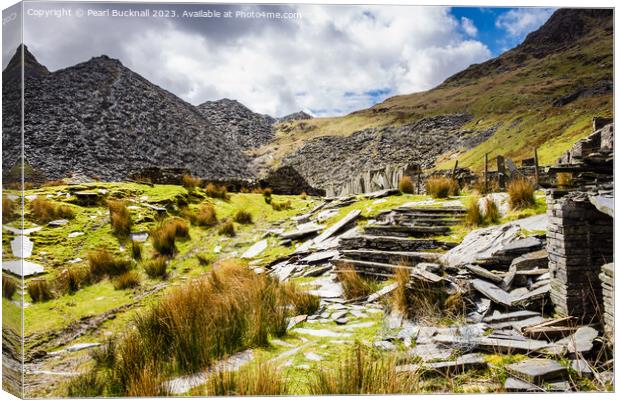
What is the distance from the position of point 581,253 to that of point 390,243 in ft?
8.30

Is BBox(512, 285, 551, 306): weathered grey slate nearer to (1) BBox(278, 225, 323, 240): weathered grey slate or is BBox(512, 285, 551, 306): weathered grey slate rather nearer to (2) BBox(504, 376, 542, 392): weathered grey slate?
(2) BBox(504, 376, 542, 392): weathered grey slate

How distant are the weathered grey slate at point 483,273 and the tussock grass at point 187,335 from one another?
1.93 m

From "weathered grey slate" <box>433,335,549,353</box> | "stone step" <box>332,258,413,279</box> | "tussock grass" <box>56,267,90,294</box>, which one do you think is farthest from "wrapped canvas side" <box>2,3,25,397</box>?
"stone step" <box>332,258,413,279</box>

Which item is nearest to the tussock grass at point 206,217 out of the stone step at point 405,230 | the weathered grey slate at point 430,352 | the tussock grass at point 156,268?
the tussock grass at point 156,268

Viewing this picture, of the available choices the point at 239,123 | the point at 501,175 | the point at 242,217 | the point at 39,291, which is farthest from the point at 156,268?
the point at 239,123

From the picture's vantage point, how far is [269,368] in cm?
267

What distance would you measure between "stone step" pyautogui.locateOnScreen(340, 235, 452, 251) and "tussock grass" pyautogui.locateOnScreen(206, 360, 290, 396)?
10.3 ft

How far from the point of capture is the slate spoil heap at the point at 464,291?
2910mm

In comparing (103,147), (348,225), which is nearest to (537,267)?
(348,225)

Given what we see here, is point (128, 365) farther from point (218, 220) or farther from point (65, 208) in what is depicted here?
Answer: point (218, 220)

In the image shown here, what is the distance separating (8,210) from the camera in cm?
331

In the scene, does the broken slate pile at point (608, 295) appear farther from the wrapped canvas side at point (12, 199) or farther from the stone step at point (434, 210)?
the wrapped canvas side at point (12, 199)

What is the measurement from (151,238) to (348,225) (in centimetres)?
340

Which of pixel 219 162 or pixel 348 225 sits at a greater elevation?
pixel 219 162
